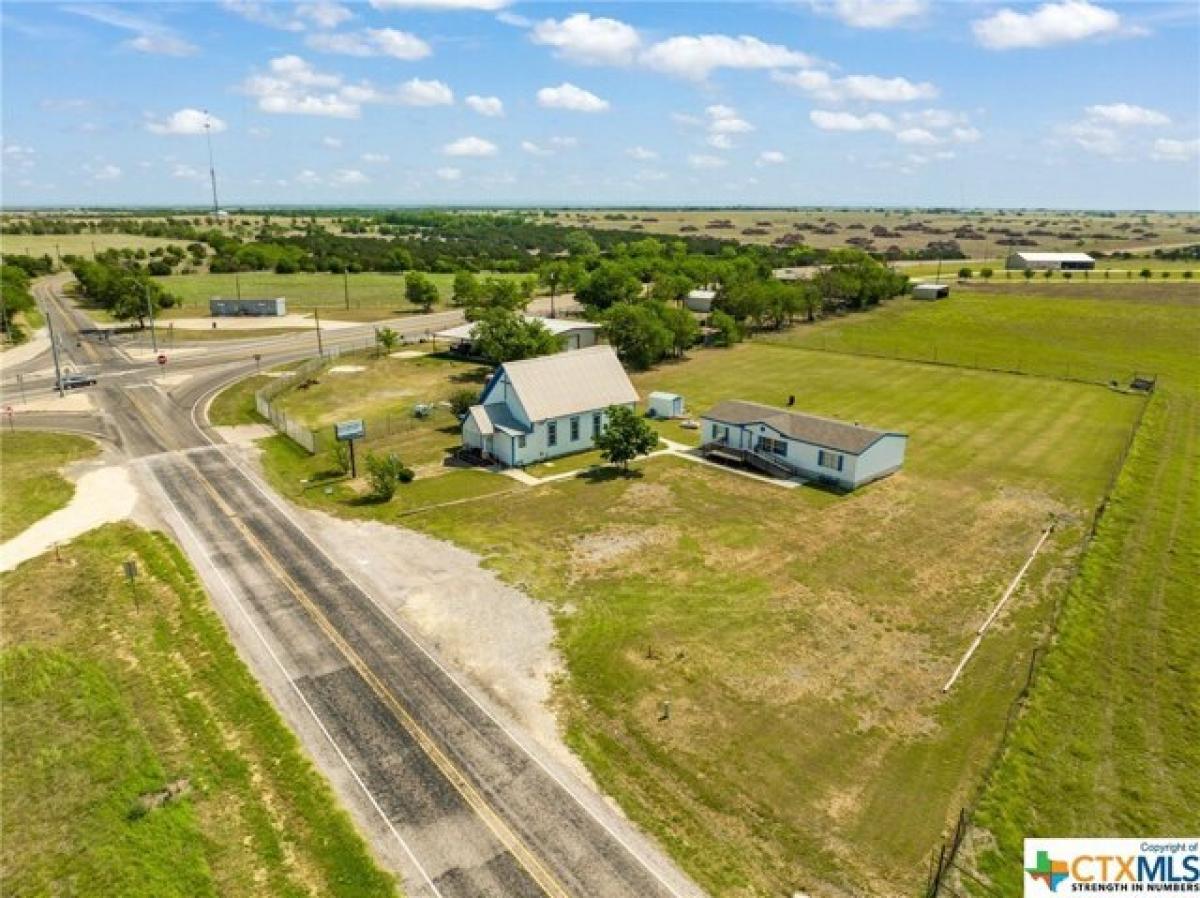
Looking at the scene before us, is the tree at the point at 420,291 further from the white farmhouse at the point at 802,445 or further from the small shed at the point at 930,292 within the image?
the small shed at the point at 930,292

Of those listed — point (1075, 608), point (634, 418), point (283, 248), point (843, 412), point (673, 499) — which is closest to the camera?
point (1075, 608)

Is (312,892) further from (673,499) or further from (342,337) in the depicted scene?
(342,337)

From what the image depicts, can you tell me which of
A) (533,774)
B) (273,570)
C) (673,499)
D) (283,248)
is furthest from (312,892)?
(283,248)

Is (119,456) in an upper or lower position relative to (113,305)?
lower

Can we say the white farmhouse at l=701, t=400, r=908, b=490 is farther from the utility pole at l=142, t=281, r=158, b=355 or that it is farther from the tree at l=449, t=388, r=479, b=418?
the utility pole at l=142, t=281, r=158, b=355

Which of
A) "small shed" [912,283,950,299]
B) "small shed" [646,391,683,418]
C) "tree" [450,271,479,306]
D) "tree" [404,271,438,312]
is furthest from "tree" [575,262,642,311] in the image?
"small shed" [912,283,950,299]

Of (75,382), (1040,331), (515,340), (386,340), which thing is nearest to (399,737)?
(515,340)

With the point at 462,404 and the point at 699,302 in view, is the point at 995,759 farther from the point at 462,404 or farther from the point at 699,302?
the point at 699,302
